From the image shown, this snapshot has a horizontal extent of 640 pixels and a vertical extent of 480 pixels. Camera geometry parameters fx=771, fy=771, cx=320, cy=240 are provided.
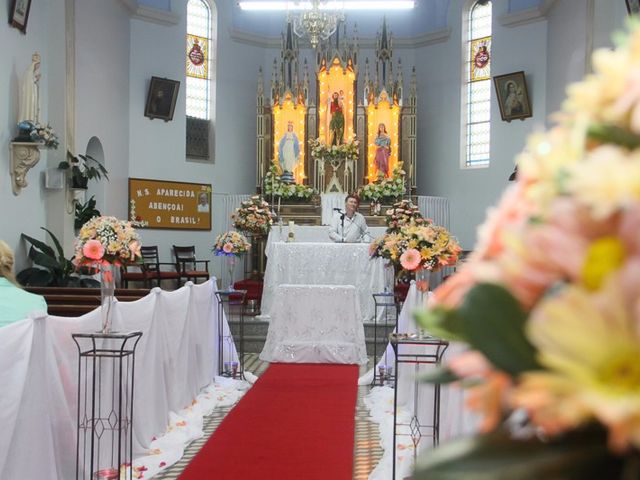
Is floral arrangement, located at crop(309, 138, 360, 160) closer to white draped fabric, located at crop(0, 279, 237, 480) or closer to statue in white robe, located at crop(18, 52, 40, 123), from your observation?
statue in white robe, located at crop(18, 52, 40, 123)

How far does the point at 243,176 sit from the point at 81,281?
7119 millimetres

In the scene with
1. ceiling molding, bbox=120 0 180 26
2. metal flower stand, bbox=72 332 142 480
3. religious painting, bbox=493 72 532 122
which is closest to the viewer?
metal flower stand, bbox=72 332 142 480

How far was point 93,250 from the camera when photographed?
4738 millimetres

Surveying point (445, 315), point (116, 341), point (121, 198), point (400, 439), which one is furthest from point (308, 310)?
point (445, 315)

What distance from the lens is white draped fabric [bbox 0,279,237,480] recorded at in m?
3.39

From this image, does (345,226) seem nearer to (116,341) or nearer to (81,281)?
(81,281)

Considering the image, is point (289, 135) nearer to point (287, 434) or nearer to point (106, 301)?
point (287, 434)

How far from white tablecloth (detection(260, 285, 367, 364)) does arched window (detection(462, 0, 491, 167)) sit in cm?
711

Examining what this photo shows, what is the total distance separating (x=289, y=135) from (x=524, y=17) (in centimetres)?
485

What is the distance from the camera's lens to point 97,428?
4531 millimetres

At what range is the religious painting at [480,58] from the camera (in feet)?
48.9

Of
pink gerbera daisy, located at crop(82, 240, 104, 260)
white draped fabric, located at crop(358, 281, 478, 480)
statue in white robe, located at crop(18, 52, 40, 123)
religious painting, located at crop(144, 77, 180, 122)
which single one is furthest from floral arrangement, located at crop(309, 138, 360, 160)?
pink gerbera daisy, located at crop(82, 240, 104, 260)

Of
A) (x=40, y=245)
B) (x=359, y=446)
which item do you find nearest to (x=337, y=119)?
(x=40, y=245)

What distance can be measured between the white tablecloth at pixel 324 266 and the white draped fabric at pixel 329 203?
147 inches
